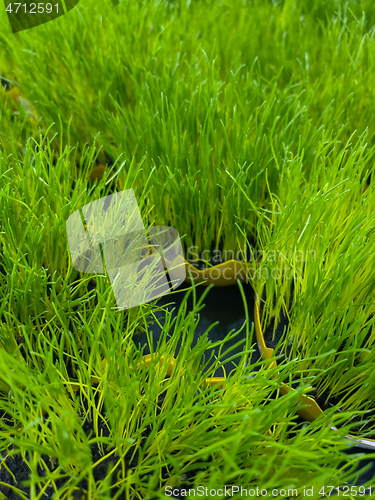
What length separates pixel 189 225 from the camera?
654 millimetres

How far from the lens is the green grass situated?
368 millimetres

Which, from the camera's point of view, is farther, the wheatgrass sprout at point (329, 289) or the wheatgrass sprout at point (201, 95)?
the wheatgrass sprout at point (201, 95)

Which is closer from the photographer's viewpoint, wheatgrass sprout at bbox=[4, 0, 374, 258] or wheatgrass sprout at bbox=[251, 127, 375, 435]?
wheatgrass sprout at bbox=[251, 127, 375, 435]

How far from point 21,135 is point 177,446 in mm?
712

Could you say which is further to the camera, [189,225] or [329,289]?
[189,225]

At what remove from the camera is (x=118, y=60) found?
2.71 ft

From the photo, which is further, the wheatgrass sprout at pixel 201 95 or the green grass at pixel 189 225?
the wheatgrass sprout at pixel 201 95

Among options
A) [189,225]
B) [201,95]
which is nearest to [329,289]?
[189,225]

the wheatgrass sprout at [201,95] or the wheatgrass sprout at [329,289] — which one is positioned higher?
the wheatgrass sprout at [201,95]

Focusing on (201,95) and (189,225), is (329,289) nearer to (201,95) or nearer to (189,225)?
(189,225)

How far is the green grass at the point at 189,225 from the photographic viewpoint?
1.21 feet

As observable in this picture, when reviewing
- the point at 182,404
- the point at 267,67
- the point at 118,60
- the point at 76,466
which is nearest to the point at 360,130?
the point at 267,67

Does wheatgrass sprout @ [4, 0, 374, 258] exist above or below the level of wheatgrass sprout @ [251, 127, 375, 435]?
above

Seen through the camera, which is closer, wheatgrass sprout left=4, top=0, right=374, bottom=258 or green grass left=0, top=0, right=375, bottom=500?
green grass left=0, top=0, right=375, bottom=500
